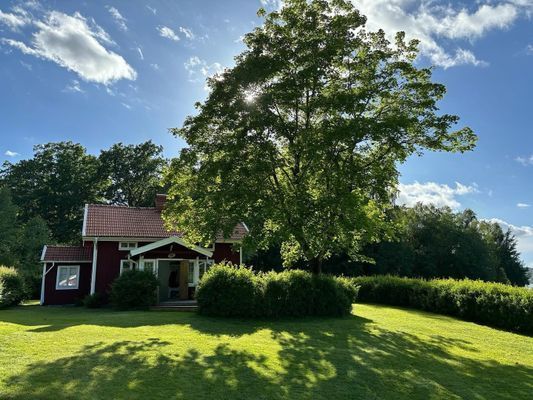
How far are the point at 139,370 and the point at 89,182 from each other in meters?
47.3

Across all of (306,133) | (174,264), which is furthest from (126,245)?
(306,133)

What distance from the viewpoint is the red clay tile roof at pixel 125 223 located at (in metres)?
23.8

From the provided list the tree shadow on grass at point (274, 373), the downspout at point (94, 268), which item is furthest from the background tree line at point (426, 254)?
the tree shadow on grass at point (274, 373)

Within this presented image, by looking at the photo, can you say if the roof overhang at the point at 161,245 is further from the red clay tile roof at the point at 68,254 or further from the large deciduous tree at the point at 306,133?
the red clay tile roof at the point at 68,254

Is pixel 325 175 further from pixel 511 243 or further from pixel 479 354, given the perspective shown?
pixel 511 243

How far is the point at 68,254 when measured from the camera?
24.5 m

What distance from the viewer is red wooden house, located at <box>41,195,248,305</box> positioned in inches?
889

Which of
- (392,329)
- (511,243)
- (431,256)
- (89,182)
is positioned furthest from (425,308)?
(511,243)

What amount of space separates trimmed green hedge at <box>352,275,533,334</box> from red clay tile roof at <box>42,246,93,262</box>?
761 inches

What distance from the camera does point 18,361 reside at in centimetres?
778

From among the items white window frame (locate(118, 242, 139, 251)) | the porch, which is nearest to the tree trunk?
the porch

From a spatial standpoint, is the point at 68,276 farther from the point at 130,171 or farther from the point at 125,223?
the point at 130,171

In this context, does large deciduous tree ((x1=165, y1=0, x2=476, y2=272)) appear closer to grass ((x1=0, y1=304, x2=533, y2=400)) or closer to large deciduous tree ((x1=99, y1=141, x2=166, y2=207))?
grass ((x1=0, y1=304, x2=533, y2=400))

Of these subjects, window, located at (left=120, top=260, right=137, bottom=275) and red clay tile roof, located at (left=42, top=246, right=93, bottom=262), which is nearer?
window, located at (left=120, top=260, right=137, bottom=275)
